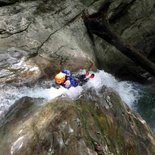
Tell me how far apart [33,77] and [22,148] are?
4.10m

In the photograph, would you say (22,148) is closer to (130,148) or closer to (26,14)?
(130,148)

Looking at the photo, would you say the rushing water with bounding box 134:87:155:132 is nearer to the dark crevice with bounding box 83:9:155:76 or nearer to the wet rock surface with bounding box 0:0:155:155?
the wet rock surface with bounding box 0:0:155:155

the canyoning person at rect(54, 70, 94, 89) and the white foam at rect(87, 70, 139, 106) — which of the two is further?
the white foam at rect(87, 70, 139, 106)

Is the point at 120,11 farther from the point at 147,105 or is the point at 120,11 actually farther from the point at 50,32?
the point at 147,105

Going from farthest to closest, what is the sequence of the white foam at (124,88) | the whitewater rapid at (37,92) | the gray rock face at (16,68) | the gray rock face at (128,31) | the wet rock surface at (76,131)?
the gray rock face at (128,31) → the white foam at (124,88) → the gray rock face at (16,68) → the whitewater rapid at (37,92) → the wet rock surface at (76,131)

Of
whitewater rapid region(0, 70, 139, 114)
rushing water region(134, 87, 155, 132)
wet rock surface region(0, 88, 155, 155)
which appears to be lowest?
rushing water region(134, 87, 155, 132)

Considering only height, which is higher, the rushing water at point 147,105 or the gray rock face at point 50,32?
the gray rock face at point 50,32

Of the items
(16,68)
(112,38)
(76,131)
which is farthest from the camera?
(112,38)

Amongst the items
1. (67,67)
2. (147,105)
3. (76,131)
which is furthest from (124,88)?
(76,131)

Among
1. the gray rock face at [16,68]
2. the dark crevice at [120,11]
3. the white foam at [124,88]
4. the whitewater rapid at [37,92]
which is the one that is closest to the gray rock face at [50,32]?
the gray rock face at [16,68]

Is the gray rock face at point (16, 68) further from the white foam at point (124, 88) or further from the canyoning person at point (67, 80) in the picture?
the white foam at point (124, 88)

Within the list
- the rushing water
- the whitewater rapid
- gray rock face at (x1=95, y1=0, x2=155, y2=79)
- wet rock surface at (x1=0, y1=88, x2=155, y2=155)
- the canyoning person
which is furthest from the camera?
gray rock face at (x1=95, y1=0, x2=155, y2=79)

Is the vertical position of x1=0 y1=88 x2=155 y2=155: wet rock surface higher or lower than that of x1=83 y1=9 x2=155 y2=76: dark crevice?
higher

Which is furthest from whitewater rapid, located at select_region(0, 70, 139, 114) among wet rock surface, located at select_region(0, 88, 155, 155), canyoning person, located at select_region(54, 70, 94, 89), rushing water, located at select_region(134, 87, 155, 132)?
rushing water, located at select_region(134, 87, 155, 132)
